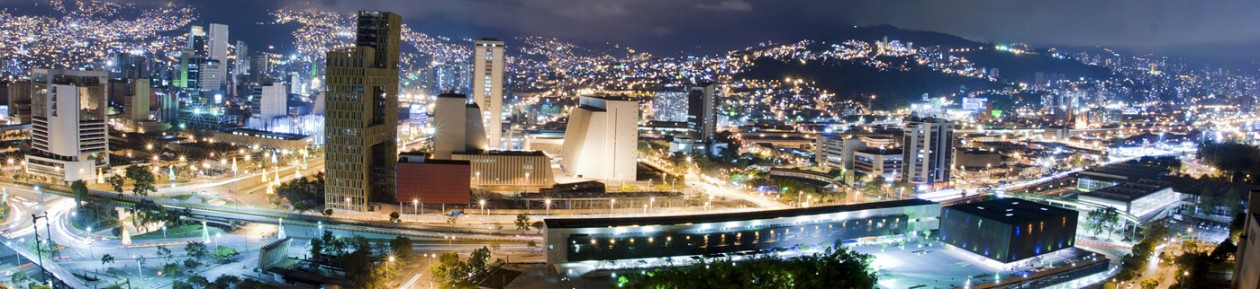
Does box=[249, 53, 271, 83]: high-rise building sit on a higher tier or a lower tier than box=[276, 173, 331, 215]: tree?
higher

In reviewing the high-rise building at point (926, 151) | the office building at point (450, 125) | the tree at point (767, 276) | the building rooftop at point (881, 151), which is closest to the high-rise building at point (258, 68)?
the office building at point (450, 125)

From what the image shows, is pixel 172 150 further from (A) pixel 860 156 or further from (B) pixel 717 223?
(A) pixel 860 156

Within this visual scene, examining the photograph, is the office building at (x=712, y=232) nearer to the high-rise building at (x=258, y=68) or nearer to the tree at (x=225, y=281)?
the tree at (x=225, y=281)

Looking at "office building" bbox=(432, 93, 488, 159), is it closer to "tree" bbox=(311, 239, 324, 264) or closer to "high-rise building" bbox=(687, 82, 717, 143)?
"tree" bbox=(311, 239, 324, 264)

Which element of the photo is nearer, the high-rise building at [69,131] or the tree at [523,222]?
the tree at [523,222]

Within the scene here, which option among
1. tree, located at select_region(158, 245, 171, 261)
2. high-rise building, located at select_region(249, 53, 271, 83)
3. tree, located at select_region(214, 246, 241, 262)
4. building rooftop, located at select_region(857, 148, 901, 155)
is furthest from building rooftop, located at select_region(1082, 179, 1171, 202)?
high-rise building, located at select_region(249, 53, 271, 83)

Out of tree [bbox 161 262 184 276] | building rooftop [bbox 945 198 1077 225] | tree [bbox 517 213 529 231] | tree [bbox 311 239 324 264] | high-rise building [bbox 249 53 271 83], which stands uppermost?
high-rise building [bbox 249 53 271 83]

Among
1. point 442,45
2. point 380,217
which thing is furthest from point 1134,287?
point 442,45
